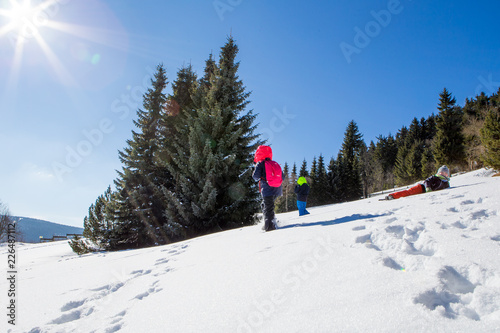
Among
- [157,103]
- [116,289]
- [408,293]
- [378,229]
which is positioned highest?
[157,103]

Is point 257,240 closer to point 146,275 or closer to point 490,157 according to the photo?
point 146,275

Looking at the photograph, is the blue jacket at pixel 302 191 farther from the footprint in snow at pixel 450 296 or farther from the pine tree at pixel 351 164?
the pine tree at pixel 351 164

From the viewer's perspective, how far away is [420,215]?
11.6ft

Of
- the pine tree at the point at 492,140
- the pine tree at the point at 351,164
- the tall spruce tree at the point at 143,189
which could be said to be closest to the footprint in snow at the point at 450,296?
the tall spruce tree at the point at 143,189

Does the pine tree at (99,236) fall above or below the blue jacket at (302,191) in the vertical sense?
below

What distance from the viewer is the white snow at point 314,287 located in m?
1.46

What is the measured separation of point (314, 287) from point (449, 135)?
1631 inches

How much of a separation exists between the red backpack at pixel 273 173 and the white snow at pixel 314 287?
179 centimetres

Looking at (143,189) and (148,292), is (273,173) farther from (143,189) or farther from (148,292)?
(143,189)

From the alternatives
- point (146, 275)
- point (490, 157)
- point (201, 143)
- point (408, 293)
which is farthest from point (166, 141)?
point (490, 157)

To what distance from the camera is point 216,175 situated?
30.1ft

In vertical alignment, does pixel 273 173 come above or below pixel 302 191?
above

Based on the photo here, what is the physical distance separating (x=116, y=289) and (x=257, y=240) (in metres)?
2.05

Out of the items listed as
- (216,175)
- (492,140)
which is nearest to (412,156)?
(492,140)
